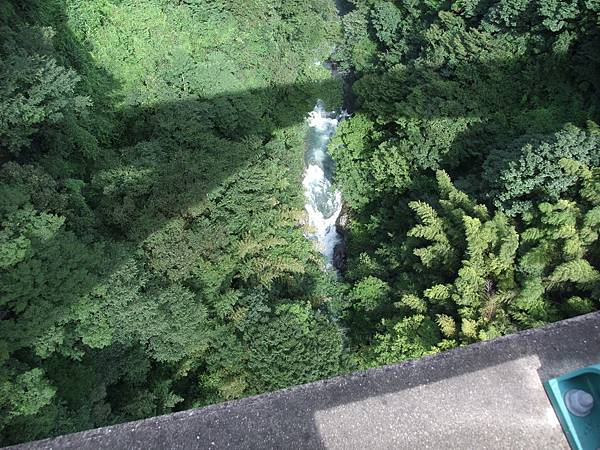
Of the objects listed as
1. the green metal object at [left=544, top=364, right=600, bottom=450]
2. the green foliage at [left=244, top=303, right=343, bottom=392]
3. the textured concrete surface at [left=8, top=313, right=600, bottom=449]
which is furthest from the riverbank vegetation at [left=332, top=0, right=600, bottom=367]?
the green metal object at [left=544, top=364, right=600, bottom=450]

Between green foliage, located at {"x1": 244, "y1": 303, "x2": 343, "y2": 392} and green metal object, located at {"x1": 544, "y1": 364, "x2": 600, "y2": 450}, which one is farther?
green foliage, located at {"x1": 244, "y1": 303, "x2": 343, "y2": 392}

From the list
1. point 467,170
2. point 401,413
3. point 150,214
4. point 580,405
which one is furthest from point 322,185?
point 580,405

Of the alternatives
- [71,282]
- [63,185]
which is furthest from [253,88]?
[71,282]

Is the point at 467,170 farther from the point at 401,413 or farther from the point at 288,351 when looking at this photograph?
the point at 401,413

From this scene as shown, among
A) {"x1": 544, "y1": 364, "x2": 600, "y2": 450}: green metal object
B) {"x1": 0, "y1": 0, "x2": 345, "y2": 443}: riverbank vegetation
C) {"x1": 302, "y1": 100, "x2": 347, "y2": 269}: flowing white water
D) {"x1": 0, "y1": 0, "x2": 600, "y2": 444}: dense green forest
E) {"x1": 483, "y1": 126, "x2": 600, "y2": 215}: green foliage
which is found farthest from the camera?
{"x1": 302, "y1": 100, "x2": 347, "y2": 269}: flowing white water

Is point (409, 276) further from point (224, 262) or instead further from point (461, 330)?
point (224, 262)

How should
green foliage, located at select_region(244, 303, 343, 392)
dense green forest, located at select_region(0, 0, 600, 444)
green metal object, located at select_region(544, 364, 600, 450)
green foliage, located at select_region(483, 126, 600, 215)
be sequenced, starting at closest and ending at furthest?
green metal object, located at select_region(544, 364, 600, 450)
dense green forest, located at select_region(0, 0, 600, 444)
green foliage, located at select_region(244, 303, 343, 392)
green foliage, located at select_region(483, 126, 600, 215)

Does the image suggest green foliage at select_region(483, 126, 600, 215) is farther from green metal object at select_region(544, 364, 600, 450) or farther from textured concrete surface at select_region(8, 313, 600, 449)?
green metal object at select_region(544, 364, 600, 450)
